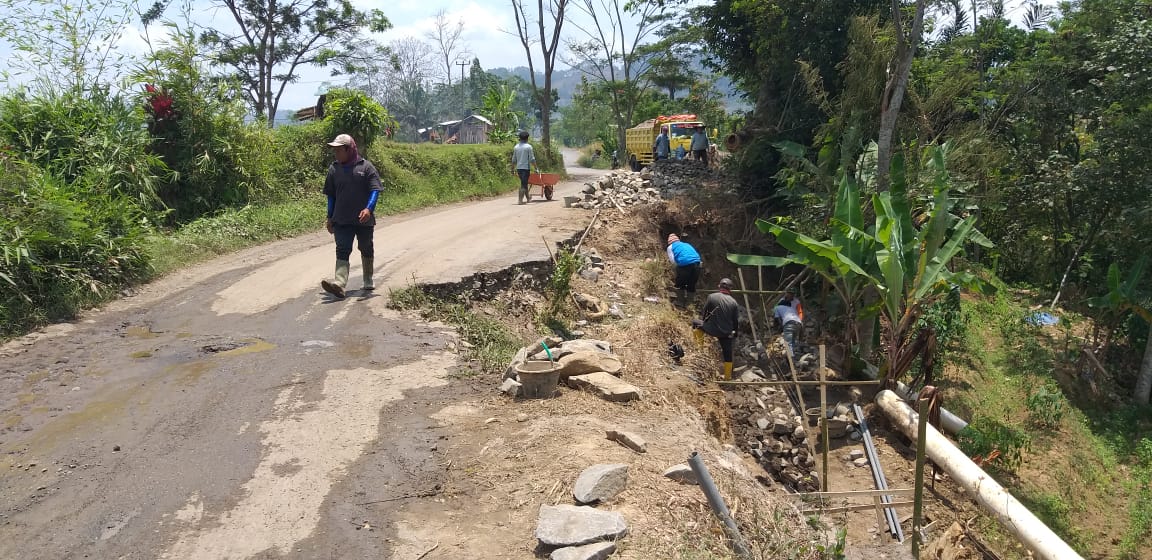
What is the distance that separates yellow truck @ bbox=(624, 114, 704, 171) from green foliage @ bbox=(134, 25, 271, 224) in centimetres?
1320

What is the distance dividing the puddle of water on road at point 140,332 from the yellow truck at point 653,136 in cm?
1743

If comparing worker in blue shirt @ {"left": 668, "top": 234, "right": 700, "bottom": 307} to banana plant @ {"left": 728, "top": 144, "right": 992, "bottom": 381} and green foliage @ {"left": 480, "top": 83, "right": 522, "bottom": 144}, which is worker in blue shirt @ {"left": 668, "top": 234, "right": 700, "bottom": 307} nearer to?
banana plant @ {"left": 728, "top": 144, "right": 992, "bottom": 381}

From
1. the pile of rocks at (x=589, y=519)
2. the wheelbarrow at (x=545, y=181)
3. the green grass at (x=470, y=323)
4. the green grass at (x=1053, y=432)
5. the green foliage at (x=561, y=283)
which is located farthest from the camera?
the wheelbarrow at (x=545, y=181)

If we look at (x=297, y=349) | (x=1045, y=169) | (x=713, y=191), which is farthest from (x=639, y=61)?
(x=297, y=349)

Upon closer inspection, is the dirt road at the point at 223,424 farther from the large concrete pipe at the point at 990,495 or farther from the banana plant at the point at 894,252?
the banana plant at the point at 894,252

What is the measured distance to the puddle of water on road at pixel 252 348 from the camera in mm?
6004

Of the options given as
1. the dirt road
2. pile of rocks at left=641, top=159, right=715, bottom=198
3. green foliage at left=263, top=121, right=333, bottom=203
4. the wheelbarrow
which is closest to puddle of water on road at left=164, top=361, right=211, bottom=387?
the dirt road

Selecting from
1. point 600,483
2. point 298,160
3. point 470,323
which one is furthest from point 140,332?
point 298,160

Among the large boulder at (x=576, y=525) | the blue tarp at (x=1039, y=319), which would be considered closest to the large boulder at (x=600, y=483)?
the large boulder at (x=576, y=525)

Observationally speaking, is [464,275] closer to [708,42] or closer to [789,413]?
[789,413]

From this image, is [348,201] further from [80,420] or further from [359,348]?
[80,420]

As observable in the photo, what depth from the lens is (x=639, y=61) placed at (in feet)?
106

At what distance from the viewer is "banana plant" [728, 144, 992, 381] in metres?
7.79

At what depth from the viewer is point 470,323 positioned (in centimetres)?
729
